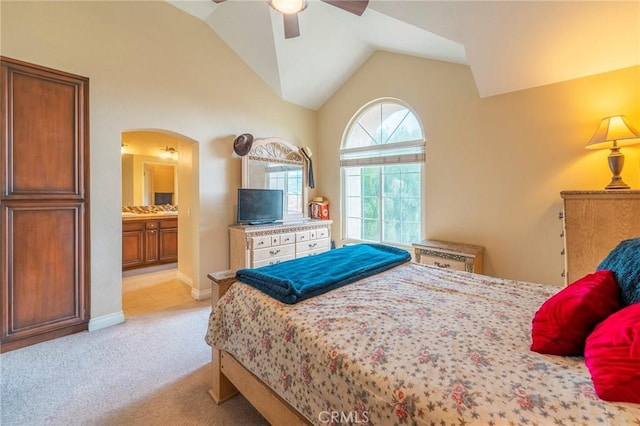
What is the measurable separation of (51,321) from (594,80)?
18.1 ft

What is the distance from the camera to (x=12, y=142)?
7.54 ft

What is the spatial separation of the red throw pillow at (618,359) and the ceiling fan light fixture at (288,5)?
100 inches

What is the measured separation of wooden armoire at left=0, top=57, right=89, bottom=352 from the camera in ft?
7.58

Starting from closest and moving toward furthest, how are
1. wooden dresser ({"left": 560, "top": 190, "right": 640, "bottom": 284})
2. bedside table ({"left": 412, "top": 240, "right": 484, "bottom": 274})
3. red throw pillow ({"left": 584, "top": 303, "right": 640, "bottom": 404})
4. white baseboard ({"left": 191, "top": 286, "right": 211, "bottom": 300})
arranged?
1. red throw pillow ({"left": 584, "top": 303, "right": 640, "bottom": 404})
2. wooden dresser ({"left": 560, "top": 190, "right": 640, "bottom": 284})
3. bedside table ({"left": 412, "top": 240, "right": 484, "bottom": 274})
4. white baseboard ({"left": 191, "top": 286, "right": 211, "bottom": 300})

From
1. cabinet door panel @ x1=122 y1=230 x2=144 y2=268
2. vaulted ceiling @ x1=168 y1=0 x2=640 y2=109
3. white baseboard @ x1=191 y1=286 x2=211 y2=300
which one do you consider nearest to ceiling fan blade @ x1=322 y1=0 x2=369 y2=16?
vaulted ceiling @ x1=168 y1=0 x2=640 y2=109

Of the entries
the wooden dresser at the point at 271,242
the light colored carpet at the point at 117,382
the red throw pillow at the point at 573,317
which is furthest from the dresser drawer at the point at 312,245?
the red throw pillow at the point at 573,317

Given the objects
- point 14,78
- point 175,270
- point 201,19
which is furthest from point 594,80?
point 175,270

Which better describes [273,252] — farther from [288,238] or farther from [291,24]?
[291,24]

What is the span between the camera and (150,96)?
10.3ft

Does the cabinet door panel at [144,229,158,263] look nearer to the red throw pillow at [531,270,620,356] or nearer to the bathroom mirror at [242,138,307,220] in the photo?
the bathroom mirror at [242,138,307,220]

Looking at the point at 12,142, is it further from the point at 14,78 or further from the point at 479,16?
the point at 479,16

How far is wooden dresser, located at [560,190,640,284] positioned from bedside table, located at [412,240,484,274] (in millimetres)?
894

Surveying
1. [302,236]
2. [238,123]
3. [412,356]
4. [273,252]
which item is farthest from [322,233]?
[412,356]

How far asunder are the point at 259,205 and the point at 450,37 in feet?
9.73
